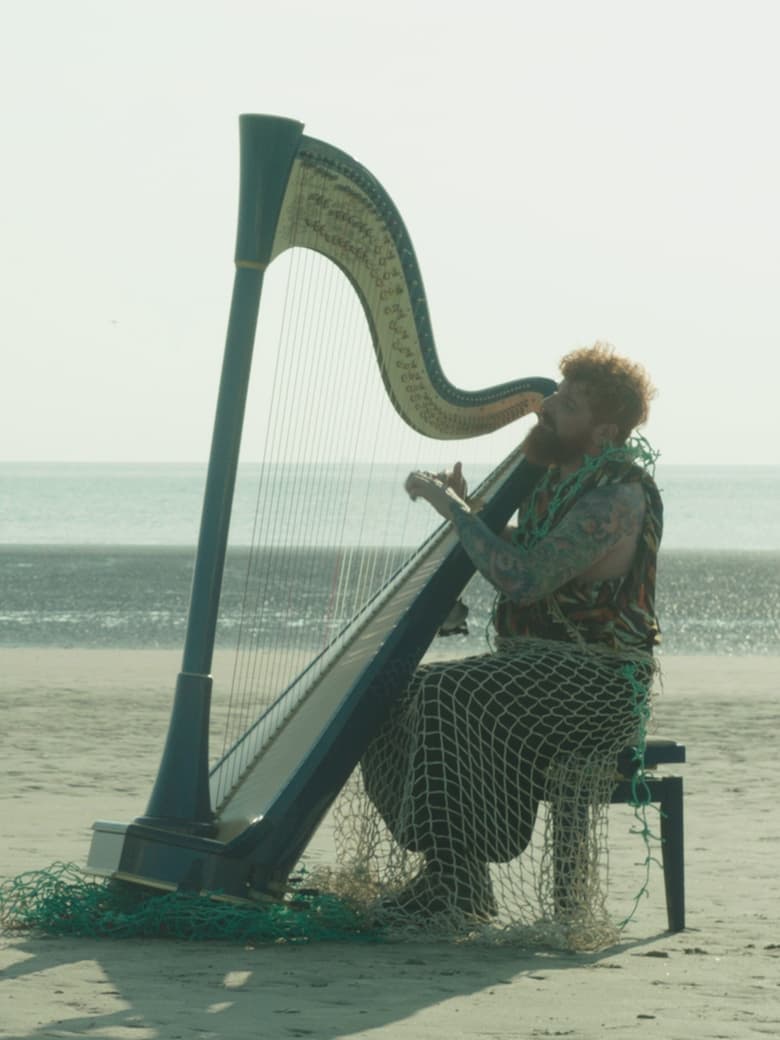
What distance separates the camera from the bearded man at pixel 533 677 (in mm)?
5102

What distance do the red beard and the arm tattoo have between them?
0.21m

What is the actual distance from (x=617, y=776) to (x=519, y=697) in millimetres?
340

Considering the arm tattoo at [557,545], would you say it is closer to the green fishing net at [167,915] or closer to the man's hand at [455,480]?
the man's hand at [455,480]

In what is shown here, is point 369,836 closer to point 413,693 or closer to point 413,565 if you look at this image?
point 413,693

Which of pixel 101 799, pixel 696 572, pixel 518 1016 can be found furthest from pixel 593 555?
pixel 696 572

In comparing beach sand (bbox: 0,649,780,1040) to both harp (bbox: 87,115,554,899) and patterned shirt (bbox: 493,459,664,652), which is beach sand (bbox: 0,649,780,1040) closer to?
harp (bbox: 87,115,554,899)

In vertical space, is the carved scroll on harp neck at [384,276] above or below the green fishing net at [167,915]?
above

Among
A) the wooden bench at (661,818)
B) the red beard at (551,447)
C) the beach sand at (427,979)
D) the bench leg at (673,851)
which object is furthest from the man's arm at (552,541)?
the beach sand at (427,979)

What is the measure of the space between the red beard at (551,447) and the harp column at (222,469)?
34.0 inches

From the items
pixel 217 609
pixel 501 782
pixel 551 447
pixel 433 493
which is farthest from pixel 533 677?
pixel 217 609

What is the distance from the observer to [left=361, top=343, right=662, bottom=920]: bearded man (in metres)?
5.10

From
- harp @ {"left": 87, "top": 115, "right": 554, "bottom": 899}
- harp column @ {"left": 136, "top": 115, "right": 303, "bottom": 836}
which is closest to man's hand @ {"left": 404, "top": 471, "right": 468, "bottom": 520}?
harp @ {"left": 87, "top": 115, "right": 554, "bottom": 899}

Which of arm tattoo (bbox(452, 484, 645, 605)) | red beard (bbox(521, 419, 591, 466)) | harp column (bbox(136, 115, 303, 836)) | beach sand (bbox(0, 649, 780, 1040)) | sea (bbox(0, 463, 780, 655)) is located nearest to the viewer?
beach sand (bbox(0, 649, 780, 1040))

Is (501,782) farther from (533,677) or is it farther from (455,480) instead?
(455,480)
